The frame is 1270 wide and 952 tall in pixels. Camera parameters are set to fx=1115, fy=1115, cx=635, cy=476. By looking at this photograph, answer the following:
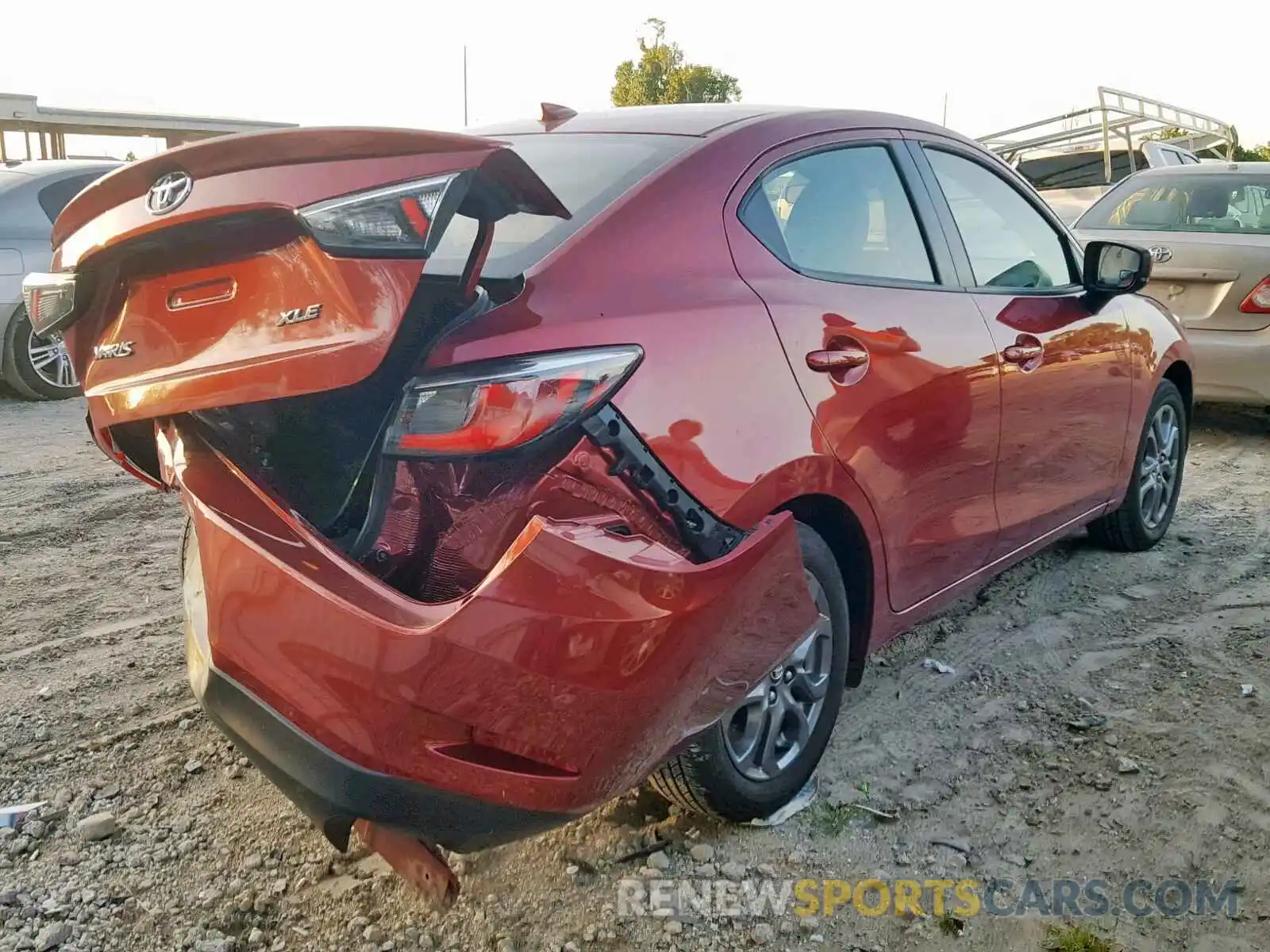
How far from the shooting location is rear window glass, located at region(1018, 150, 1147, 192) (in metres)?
14.0

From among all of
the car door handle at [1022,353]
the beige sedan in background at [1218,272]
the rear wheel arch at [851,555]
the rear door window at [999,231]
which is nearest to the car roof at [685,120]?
the rear door window at [999,231]

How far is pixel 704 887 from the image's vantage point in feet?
8.02

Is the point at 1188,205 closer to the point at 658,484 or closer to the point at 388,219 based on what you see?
the point at 658,484

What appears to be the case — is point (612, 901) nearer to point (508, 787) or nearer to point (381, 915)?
point (381, 915)

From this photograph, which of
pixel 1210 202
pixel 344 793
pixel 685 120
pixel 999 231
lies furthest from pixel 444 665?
pixel 1210 202

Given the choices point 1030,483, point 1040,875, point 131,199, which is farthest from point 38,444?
point 1040,875

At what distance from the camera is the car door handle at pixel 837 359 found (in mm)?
2461

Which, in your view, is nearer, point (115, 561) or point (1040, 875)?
point (1040, 875)

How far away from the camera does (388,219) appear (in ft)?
5.93

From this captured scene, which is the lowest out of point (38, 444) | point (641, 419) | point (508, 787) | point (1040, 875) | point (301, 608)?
point (38, 444)

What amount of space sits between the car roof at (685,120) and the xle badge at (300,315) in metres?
1.12

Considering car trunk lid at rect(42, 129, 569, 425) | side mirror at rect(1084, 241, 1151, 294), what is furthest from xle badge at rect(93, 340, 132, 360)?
side mirror at rect(1084, 241, 1151, 294)

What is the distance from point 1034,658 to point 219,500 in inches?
106

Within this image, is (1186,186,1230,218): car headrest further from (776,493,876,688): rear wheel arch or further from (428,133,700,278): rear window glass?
(428,133,700,278): rear window glass
